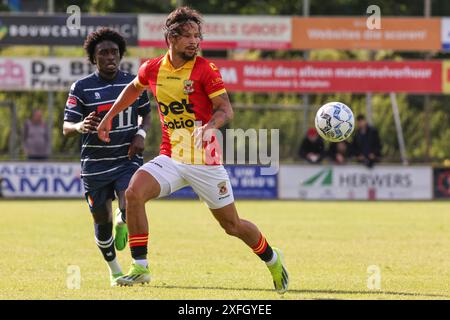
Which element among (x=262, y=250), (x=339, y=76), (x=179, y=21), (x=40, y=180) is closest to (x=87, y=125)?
(x=179, y=21)

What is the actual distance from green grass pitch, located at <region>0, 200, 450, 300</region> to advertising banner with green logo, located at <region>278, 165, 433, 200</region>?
3.81 m

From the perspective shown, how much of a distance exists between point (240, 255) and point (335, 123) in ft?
9.01

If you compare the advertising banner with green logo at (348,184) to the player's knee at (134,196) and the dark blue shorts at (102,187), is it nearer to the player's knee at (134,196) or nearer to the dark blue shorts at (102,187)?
the dark blue shorts at (102,187)

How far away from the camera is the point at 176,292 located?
26.6 feet

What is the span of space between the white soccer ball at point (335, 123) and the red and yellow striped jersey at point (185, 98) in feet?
5.36

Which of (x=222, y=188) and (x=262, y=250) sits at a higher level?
(x=222, y=188)

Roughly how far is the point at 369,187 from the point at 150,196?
16.7 m

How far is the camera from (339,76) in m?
25.7

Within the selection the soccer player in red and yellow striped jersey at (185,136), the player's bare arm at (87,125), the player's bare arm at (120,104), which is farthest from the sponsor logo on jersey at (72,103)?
the soccer player in red and yellow striped jersey at (185,136)

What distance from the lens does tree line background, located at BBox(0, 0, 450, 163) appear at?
25750mm

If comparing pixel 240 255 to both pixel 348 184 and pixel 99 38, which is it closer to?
pixel 99 38

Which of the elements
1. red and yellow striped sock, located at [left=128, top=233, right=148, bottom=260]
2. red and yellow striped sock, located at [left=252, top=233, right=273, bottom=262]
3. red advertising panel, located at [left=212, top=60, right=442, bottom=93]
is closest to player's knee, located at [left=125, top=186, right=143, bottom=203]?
red and yellow striped sock, located at [left=128, top=233, right=148, bottom=260]

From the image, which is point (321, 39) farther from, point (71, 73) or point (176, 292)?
point (176, 292)

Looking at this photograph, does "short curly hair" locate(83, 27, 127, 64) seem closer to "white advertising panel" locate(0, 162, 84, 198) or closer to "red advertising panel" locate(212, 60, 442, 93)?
"white advertising panel" locate(0, 162, 84, 198)
